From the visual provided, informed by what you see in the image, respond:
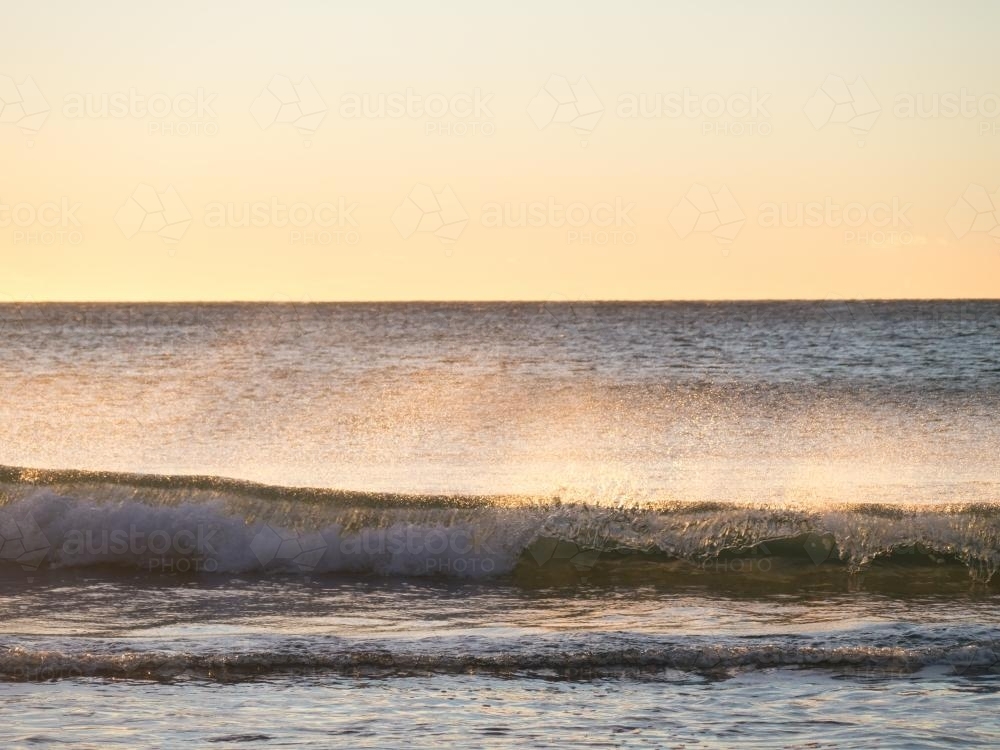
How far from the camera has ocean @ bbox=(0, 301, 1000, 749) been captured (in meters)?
7.01

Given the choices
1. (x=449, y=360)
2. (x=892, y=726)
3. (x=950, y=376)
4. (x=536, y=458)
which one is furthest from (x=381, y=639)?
(x=449, y=360)

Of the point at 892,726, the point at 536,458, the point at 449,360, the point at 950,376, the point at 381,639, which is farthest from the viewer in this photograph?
the point at 449,360

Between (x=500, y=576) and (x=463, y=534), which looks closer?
(x=500, y=576)

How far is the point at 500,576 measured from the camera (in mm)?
11945

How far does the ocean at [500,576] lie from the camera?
7.01 metres

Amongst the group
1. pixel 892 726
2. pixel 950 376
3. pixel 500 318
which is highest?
pixel 500 318

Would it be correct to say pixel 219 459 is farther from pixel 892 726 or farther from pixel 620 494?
pixel 892 726

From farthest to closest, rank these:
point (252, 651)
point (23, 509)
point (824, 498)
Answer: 1. point (824, 498)
2. point (23, 509)
3. point (252, 651)

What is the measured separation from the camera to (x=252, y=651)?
8266mm

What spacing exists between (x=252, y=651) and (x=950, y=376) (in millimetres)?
30721

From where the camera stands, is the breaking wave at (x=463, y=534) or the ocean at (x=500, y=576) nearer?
the ocean at (x=500, y=576)

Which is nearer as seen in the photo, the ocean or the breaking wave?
the ocean

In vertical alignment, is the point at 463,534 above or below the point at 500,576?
above

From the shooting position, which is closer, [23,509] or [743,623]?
[743,623]
